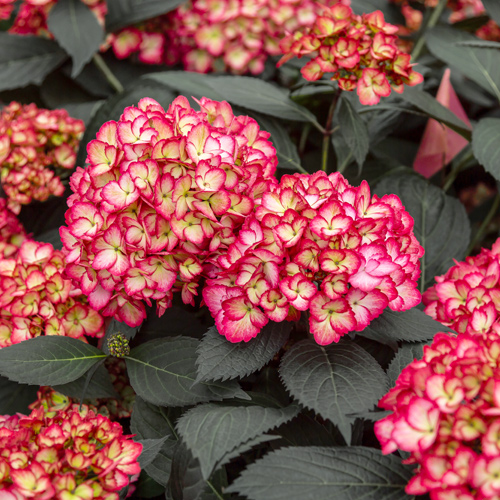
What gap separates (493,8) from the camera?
4.06ft

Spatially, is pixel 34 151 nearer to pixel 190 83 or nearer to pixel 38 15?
pixel 190 83

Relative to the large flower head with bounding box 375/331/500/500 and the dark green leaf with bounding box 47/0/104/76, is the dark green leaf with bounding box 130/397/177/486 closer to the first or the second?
the large flower head with bounding box 375/331/500/500

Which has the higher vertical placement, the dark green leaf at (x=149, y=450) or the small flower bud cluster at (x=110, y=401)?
the dark green leaf at (x=149, y=450)

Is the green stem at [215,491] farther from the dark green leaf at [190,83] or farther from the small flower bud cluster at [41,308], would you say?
the dark green leaf at [190,83]

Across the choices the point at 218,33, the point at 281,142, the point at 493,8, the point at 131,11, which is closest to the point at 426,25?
the point at 493,8

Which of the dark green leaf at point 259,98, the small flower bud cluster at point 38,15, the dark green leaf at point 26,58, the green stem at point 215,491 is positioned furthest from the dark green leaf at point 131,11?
the green stem at point 215,491

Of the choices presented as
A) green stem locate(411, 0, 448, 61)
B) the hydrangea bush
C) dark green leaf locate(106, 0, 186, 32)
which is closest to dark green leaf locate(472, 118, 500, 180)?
the hydrangea bush

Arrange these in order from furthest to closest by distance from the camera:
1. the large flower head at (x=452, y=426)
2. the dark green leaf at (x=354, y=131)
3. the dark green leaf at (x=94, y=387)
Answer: the dark green leaf at (x=354, y=131)
the dark green leaf at (x=94, y=387)
the large flower head at (x=452, y=426)

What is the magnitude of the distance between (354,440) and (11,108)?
0.90 metres

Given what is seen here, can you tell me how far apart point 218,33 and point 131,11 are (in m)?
0.23

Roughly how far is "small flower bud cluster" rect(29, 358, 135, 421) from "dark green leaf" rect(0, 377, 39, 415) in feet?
0.42

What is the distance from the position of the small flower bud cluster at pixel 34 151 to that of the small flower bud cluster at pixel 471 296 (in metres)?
0.73

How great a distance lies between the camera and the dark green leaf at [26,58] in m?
1.37

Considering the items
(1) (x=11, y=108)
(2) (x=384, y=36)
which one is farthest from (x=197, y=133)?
(1) (x=11, y=108)
